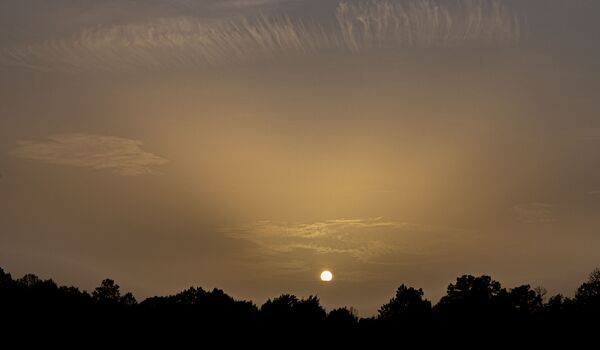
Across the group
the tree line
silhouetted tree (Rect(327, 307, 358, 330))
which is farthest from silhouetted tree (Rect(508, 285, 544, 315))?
silhouetted tree (Rect(327, 307, 358, 330))

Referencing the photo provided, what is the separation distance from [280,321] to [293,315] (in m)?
4.67

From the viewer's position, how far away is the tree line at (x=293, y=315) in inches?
5906

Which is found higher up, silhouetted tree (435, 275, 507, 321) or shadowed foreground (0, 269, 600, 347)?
silhouetted tree (435, 275, 507, 321)

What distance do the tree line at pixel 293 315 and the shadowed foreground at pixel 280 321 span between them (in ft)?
0.69

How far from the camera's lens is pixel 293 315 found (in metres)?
170

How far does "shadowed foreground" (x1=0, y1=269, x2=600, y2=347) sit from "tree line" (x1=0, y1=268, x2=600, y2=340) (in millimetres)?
210

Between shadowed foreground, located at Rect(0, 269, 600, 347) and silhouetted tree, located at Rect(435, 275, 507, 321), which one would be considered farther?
silhouetted tree, located at Rect(435, 275, 507, 321)

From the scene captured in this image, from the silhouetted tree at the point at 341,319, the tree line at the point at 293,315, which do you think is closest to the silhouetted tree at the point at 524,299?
the tree line at the point at 293,315

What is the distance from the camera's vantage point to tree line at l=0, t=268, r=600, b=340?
15000 cm

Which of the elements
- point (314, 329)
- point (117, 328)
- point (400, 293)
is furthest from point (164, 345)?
point (400, 293)

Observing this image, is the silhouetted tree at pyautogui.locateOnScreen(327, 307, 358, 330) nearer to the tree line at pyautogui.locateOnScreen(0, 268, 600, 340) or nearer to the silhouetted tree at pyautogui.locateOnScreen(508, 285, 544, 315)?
the tree line at pyautogui.locateOnScreen(0, 268, 600, 340)

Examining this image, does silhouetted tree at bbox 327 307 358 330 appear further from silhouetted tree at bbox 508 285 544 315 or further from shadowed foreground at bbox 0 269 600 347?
silhouetted tree at bbox 508 285 544 315

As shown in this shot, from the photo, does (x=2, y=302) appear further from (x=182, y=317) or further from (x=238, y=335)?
(x=238, y=335)

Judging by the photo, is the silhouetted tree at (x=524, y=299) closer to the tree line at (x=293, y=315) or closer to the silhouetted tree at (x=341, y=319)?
the tree line at (x=293, y=315)
